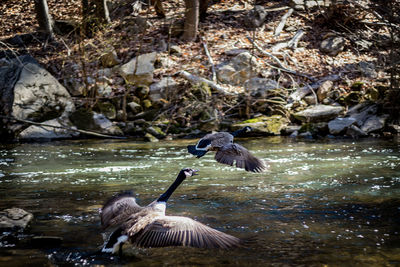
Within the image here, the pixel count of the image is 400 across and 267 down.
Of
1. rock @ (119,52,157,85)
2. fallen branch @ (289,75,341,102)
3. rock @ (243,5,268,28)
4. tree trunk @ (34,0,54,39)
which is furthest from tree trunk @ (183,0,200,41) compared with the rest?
tree trunk @ (34,0,54,39)

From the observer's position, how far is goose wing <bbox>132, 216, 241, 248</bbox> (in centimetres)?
344

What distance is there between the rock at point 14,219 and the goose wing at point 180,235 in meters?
1.87

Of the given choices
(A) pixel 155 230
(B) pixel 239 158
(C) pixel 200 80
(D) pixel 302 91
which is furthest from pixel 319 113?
(A) pixel 155 230

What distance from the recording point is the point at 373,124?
42.5ft

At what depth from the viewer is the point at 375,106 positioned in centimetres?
1334

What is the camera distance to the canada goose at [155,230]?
11.5ft

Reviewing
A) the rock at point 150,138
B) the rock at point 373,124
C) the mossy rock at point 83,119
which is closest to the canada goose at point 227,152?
the rock at point 150,138

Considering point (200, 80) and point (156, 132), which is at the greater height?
point (200, 80)

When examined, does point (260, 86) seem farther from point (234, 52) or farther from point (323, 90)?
point (234, 52)

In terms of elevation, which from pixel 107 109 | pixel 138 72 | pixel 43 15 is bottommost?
pixel 107 109

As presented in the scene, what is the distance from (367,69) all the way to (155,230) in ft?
46.9

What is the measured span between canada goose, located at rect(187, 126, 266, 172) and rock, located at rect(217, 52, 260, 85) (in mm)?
9998

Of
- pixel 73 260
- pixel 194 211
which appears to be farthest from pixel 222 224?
pixel 73 260

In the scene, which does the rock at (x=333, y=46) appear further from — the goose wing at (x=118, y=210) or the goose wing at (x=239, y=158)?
the goose wing at (x=118, y=210)
